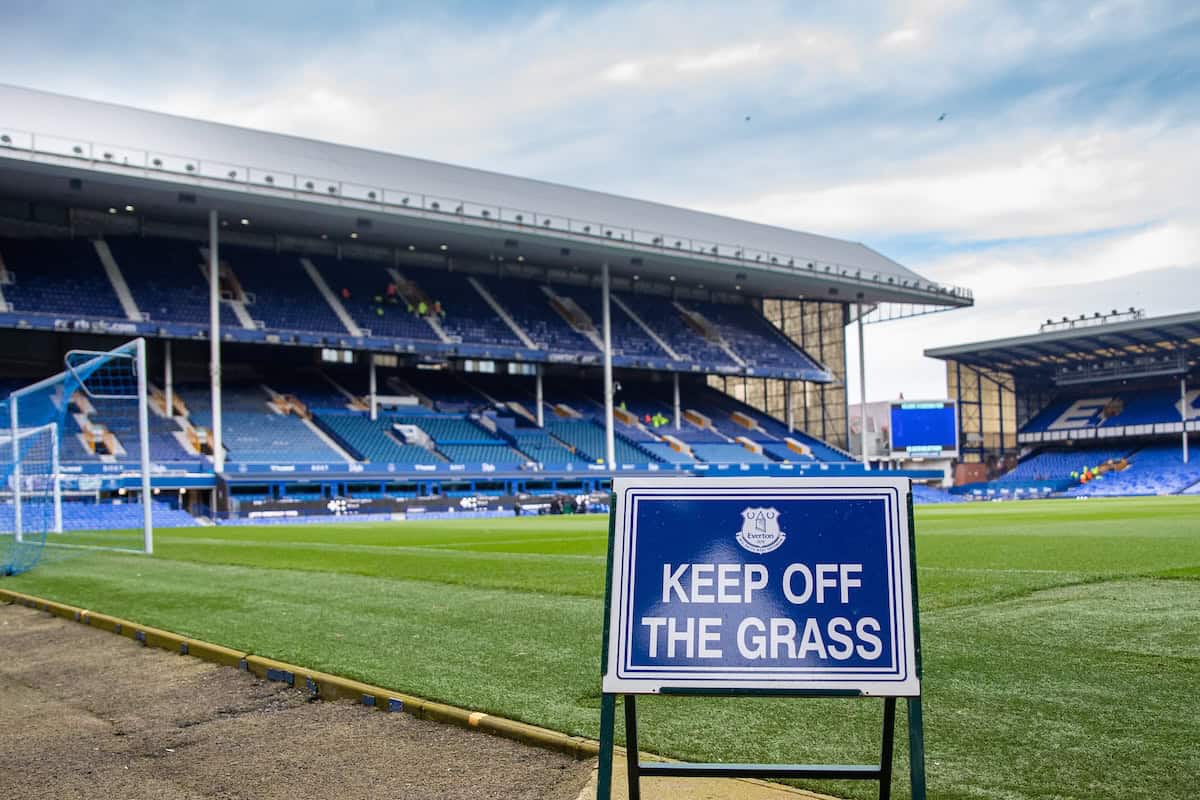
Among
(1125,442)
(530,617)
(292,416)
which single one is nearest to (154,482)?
(292,416)

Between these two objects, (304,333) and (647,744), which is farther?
(304,333)

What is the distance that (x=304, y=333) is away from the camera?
47.0 meters

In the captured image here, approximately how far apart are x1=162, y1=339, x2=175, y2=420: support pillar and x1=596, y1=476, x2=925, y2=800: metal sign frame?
4395cm

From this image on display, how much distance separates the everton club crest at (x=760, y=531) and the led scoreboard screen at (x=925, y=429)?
58.4m

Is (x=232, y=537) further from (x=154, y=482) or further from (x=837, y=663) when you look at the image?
(x=837, y=663)

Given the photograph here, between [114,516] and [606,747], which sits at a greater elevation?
[606,747]

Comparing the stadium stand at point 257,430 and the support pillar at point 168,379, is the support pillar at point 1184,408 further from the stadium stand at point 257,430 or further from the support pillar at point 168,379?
the support pillar at point 168,379

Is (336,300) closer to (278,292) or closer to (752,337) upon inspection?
(278,292)

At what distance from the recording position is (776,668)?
334 cm

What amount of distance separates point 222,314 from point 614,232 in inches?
798

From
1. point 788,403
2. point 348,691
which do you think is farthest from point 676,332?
point 348,691

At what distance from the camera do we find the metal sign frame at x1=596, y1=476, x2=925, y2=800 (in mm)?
3279

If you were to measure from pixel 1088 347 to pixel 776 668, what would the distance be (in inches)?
2848

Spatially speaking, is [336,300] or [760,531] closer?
[760,531]
